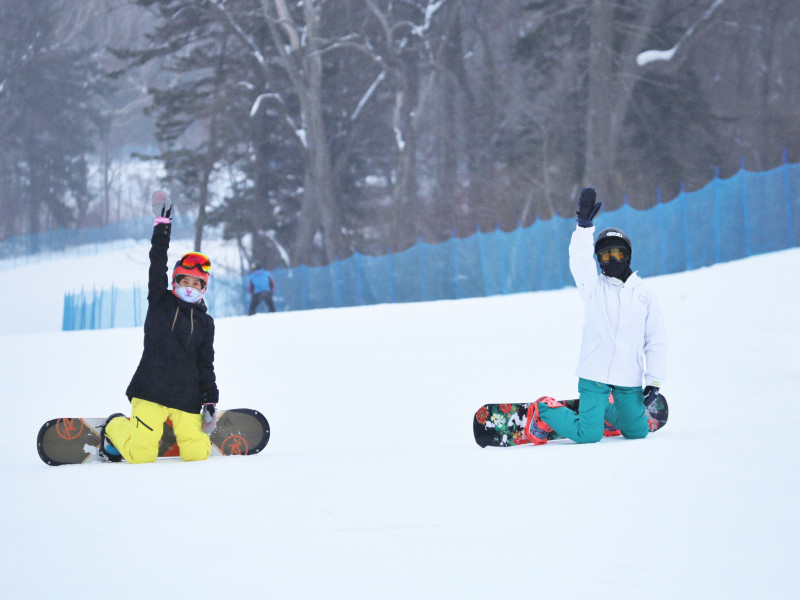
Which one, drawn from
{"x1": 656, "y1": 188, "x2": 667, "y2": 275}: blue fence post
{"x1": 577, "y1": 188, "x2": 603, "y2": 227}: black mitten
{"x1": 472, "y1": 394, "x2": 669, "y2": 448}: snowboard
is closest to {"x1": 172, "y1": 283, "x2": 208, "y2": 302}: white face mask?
{"x1": 472, "y1": 394, "x2": 669, "y2": 448}: snowboard

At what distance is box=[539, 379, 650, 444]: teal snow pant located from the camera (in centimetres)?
548

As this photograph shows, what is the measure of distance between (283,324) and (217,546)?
1421cm

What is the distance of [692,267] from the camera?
19094 millimetres

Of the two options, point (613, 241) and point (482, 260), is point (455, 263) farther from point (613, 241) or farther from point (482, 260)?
point (613, 241)

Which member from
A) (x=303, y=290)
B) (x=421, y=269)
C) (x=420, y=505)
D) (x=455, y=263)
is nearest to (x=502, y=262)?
(x=455, y=263)

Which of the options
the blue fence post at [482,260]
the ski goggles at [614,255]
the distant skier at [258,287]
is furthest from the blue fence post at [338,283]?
the ski goggles at [614,255]

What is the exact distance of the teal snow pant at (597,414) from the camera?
216 inches

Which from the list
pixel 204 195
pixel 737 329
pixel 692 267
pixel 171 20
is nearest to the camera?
pixel 737 329

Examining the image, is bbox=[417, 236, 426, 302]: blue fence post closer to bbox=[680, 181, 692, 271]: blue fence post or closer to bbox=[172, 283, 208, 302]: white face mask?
bbox=[680, 181, 692, 271]: blue fence post

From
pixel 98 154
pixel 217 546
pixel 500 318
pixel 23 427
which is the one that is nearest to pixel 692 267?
pixel 500 318

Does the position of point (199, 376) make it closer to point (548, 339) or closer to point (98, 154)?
point (548, 339)

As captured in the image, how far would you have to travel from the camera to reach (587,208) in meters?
5.41

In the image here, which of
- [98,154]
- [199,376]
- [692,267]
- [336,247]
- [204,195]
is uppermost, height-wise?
[98,154]

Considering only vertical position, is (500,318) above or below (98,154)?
below
